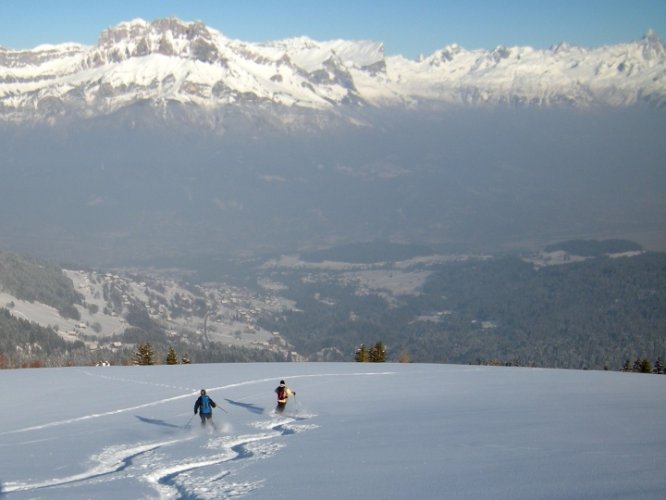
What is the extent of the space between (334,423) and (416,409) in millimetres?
3994

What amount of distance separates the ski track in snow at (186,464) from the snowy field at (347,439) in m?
0.06

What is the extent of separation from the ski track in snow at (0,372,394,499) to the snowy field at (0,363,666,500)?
0.20ft

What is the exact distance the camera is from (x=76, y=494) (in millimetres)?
18469

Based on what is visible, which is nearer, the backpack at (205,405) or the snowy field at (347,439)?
the snowy field at (347,439)

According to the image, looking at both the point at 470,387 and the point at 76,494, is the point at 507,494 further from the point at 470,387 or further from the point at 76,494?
the point at 470,387

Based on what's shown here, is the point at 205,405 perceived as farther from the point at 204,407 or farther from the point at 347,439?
the point at 347,439

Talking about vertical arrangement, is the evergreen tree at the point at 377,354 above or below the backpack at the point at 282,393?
above

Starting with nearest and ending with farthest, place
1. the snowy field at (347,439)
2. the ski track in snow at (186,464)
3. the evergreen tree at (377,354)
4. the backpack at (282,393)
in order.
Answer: the snowy field at (347,439) → the ski track in snow at (186,464) → the backpack at (282,393) → the evergreen tree at (377,354)

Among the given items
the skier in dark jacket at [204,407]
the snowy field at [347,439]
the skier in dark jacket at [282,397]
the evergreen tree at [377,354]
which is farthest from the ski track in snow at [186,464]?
the evergreen tree at [377,354]

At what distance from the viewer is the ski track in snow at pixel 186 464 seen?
18.6 metres

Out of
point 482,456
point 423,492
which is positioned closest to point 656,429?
point 482,456

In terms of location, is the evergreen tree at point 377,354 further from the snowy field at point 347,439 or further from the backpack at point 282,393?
A: the backpack at point 282,393

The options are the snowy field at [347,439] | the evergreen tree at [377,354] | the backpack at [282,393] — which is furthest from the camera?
the evergreen tree at [377,354]

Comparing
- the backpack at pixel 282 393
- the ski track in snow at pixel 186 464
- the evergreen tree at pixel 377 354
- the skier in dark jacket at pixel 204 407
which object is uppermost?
the evergreen tree at pixel 377 354
